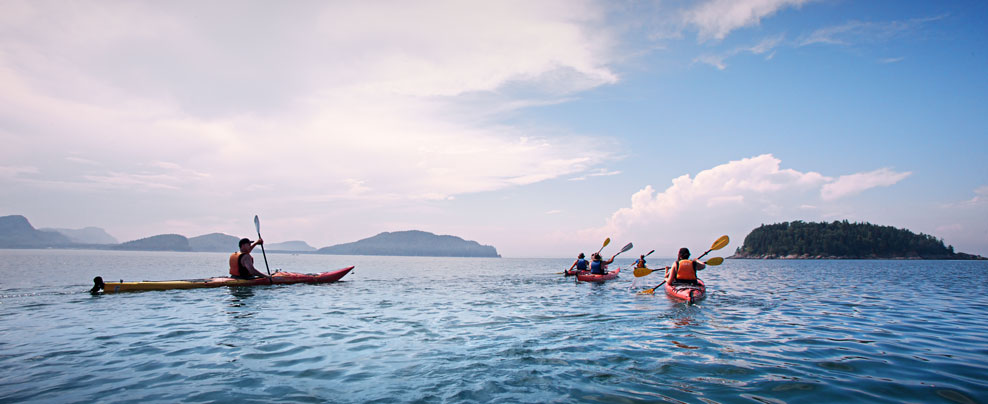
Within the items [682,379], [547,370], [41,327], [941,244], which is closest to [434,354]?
[547,370]

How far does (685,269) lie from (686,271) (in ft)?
0.31

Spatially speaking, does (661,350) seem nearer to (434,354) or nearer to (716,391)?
(716,391)

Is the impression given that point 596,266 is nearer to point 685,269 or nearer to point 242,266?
point 685,269

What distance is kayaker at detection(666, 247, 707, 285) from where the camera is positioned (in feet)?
62.4

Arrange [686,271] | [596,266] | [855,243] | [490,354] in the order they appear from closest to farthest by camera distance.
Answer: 1. [490,354]
2. [686,271]
3. [596,266]
4. [855,243]

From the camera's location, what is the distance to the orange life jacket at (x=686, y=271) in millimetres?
19016

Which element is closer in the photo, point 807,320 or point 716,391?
point 716,391

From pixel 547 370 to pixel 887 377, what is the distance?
569 cm

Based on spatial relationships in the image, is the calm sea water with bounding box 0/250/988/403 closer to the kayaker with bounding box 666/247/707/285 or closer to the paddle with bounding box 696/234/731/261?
the kayaker with bounding box 666/247/707/285

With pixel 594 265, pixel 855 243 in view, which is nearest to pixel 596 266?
pixel 594 265

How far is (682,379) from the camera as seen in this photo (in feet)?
23.1

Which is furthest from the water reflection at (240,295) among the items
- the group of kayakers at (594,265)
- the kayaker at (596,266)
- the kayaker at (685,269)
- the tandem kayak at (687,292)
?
the kayaker at (596,266)

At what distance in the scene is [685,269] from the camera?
1908 centimetres

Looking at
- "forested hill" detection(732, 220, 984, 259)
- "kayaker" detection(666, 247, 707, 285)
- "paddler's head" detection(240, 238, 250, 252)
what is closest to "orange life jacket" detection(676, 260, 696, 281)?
"kayaker" detection(666, 247, 707, 285)
